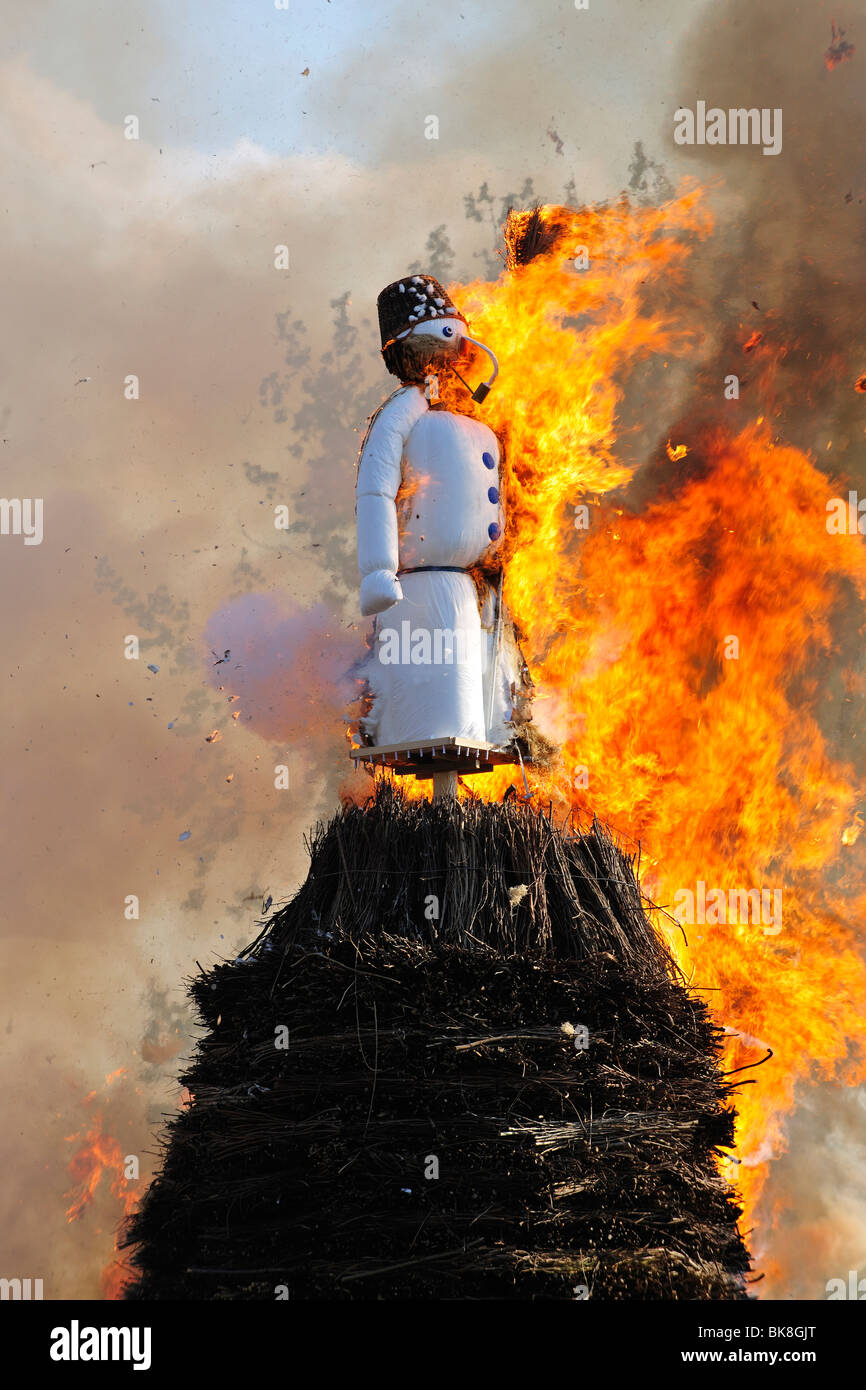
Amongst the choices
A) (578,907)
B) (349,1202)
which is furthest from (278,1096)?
(578,907)

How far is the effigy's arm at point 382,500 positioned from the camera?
7.56 metres

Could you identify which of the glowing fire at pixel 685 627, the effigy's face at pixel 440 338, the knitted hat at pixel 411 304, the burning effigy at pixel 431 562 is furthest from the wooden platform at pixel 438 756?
the knitted hat at pixel 411 304

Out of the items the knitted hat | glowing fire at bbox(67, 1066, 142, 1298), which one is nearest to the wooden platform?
the knitted hat

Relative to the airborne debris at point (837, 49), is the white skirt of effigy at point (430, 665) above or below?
below

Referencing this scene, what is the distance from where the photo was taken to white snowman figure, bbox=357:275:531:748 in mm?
7742

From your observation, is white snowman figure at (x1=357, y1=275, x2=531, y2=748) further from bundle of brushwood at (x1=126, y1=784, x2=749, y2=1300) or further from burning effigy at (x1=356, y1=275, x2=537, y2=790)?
bundle of brushwood at (x1=126, y1=784, x2=749, y2=1300)

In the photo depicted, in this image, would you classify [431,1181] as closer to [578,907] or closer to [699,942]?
[578,907]

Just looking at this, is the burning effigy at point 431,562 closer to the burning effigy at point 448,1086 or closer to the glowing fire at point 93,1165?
the burning effigy at point 448,1086

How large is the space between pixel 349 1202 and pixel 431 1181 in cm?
40

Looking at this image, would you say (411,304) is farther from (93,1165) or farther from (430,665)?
(93,1165)
